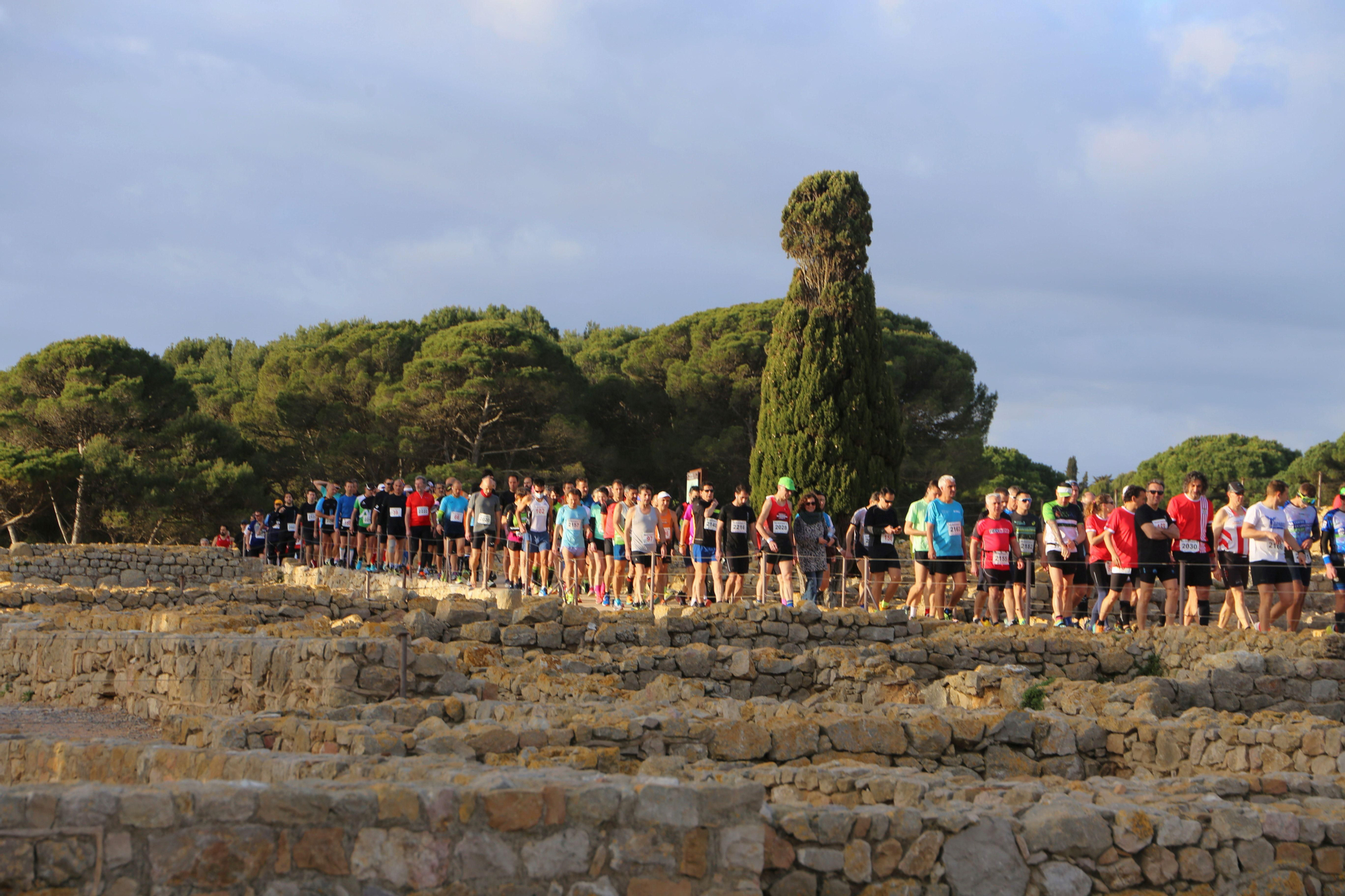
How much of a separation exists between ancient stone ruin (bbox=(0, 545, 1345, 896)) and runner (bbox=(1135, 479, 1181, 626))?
0.77m

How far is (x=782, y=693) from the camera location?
30.5 feet

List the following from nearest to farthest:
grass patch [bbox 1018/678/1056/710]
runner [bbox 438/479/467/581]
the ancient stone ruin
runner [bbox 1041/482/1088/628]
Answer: the ancient stone ruin
grass patch [bbox 1018/678/1056/710]
runner [bbox 1041/482/1088/628]
runner [bbox 438/479/467/581]

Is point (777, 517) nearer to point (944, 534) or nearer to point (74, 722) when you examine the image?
point (944, 534)

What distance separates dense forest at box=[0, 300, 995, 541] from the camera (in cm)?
3216

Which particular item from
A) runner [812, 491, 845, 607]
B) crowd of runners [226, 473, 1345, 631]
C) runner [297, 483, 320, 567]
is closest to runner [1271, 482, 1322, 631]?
crowd of runners [226, 473, 1345, 631]

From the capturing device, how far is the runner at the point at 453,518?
1638cm

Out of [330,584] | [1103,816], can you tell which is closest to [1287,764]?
[1103,816]

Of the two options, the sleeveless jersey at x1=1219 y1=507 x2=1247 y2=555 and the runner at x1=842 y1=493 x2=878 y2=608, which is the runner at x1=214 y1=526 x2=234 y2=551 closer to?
the runner at x1=842 y1=493 x2=878 y2=608

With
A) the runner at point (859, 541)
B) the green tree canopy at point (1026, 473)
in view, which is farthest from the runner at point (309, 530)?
the green tree canopy at point (1026, 473)

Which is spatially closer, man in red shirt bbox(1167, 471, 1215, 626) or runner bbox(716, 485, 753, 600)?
man in red shirt bbox(1167, 471, 1215, 626)

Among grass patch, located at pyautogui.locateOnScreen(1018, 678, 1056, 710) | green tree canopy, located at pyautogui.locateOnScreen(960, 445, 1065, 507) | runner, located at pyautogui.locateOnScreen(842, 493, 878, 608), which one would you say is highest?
green tree canopy, located at pyautogui.locateOnScreen(960, 445, 1065, 507)

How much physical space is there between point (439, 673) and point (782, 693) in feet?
9.35

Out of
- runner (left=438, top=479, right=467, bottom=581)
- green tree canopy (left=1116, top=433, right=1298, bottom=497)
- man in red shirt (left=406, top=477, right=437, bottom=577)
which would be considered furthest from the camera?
green tree canopy (left=1116, top=433, right=1298, bottom=497)

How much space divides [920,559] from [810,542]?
1.20 m
